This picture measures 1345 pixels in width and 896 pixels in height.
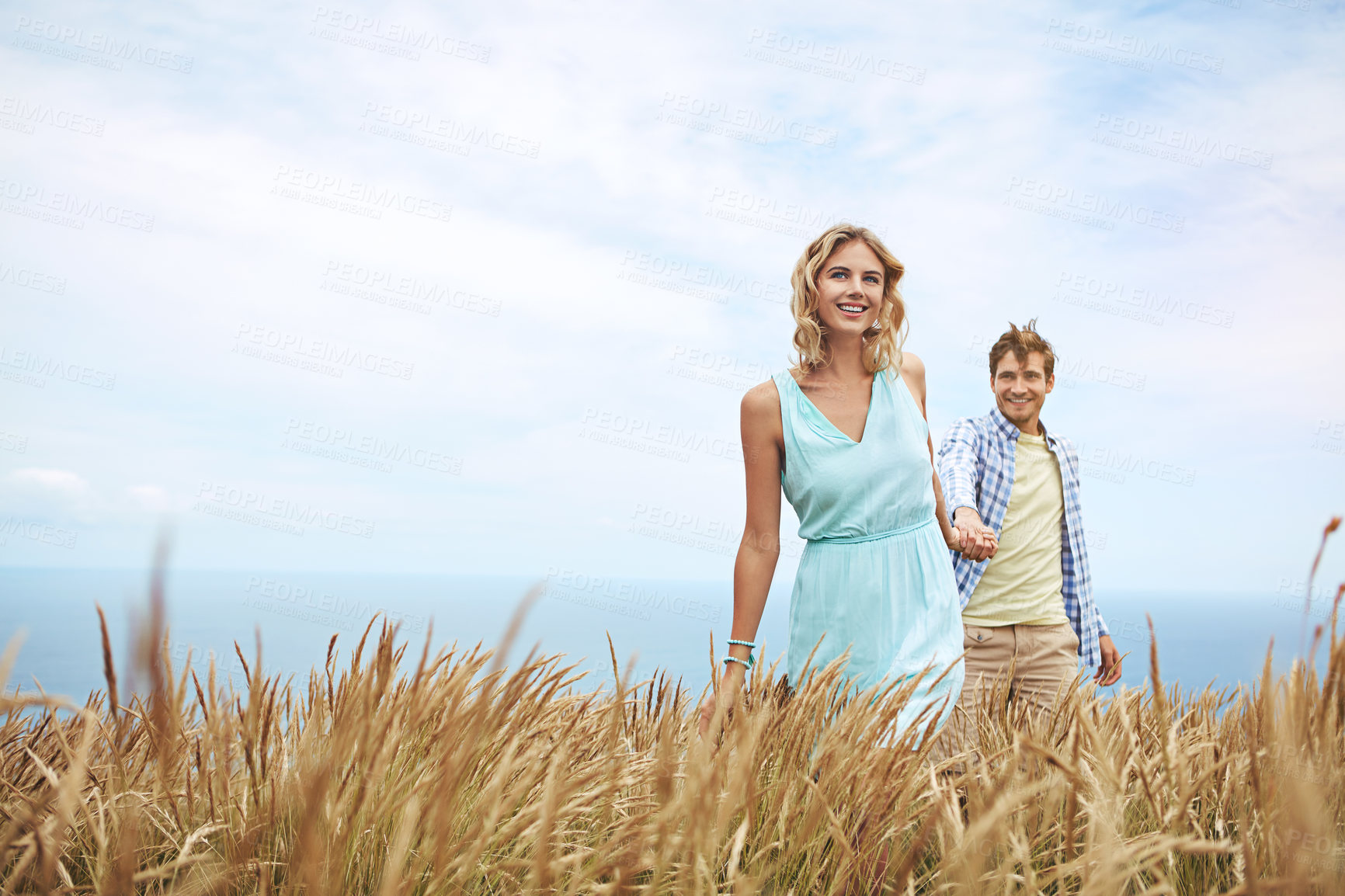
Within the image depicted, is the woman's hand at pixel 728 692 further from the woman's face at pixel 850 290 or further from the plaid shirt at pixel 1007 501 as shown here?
the plaid shirt at pixel 1007 501

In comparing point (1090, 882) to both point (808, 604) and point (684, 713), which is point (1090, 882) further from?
point (684, 713)

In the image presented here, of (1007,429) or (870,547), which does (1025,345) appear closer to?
(1007,429)

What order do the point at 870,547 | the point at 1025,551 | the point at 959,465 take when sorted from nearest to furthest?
the point at 870,547 < the point at 959,465 < the point at 1025,551

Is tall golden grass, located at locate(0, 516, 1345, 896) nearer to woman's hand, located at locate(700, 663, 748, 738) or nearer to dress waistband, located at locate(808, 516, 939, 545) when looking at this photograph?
woman's hand, located at locate(700, 663, 748, 738)

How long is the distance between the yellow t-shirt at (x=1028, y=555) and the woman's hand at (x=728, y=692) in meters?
1.69

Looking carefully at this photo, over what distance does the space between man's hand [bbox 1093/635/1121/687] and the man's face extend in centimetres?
103

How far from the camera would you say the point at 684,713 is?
371cm

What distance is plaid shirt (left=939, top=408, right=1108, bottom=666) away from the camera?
3617 mm

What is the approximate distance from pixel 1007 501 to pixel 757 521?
1.73 m

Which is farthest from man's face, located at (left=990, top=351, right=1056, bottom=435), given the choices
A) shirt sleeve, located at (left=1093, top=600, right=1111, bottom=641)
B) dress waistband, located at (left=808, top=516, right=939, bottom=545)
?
dress waistband, located at (left=808, top=516, right=939, bottom=545)

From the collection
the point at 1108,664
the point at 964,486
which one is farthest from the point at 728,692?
the point at 1108,664

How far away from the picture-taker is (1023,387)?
385cm

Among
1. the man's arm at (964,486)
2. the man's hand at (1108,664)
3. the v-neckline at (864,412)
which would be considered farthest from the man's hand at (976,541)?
the man's hand at (1108,664)

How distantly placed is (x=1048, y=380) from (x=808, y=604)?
216 cm
